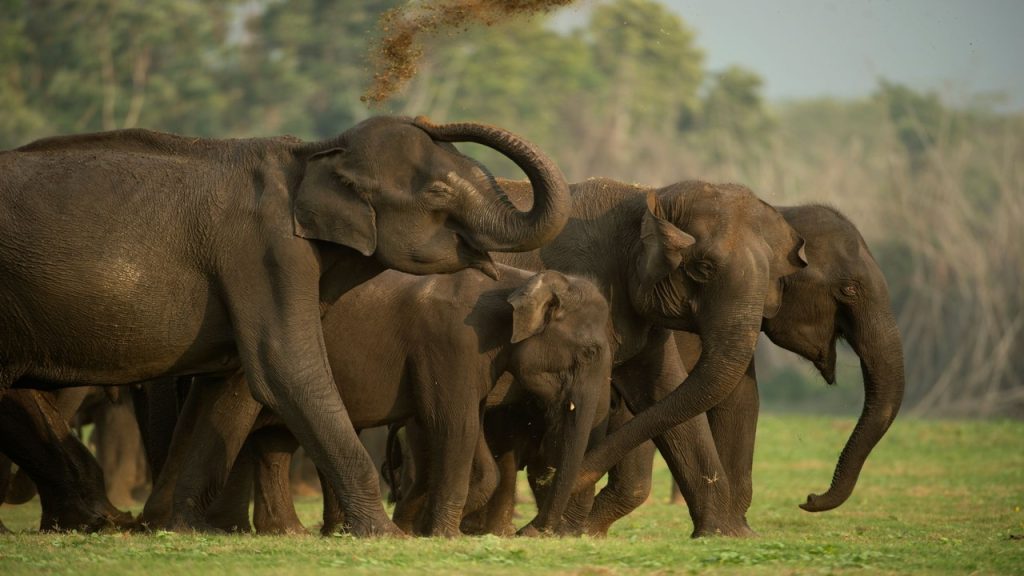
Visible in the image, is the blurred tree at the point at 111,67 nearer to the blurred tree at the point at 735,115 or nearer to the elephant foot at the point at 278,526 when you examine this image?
the blurred tree at the point at 735,115

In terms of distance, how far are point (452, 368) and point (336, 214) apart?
1.35m

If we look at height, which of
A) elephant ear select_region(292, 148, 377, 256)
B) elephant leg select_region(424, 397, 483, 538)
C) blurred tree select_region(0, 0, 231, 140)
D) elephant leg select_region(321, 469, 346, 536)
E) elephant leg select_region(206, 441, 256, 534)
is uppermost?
elephant ear select_region(292, 148, 377, 256)

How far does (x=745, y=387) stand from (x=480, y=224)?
307 centimetres

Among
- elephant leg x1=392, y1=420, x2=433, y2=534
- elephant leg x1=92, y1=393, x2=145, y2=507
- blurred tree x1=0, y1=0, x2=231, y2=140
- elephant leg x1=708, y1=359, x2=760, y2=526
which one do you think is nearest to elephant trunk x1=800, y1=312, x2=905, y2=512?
elephant leg x1=708, y1=359, x2=760, y2=526

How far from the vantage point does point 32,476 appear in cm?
1195

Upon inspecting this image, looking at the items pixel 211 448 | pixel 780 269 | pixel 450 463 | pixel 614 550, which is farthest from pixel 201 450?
pixel 780 269

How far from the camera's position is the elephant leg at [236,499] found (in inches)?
471

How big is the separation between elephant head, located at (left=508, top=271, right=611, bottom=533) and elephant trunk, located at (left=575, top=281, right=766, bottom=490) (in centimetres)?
17

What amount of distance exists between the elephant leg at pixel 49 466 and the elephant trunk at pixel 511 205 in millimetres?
3042

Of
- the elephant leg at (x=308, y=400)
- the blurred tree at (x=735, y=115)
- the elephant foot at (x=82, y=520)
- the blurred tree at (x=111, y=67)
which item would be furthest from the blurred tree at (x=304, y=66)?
the elephant leg at (x=308, y=400)

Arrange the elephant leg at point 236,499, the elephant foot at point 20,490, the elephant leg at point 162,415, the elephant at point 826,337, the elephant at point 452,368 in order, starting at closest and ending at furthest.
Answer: the elephant at point 452,368, the elephant leg at point 236,499, the elephant leg at point 162,415, the elephant at point 826,337, the elephant foot at point 20,490

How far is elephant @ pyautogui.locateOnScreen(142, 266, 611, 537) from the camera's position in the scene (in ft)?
37.4

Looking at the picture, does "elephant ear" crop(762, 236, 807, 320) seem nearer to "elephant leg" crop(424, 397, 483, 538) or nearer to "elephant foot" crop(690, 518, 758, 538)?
"elephant foot" crop(690, 518, 758, 538)

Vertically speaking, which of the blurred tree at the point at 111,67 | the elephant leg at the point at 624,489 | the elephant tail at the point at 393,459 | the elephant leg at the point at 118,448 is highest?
the elephant leg at the point at 624,489
